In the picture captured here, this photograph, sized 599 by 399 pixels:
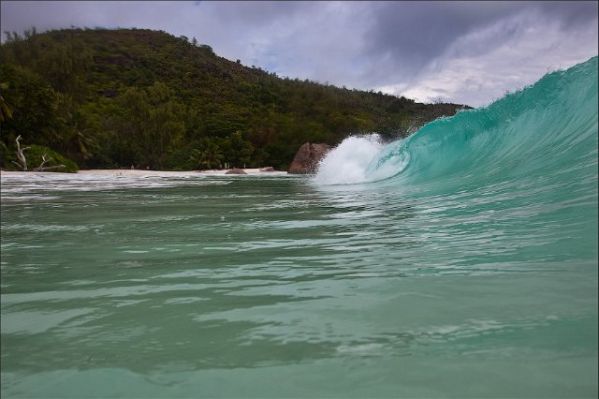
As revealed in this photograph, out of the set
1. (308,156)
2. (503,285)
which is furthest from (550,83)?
(308,156)

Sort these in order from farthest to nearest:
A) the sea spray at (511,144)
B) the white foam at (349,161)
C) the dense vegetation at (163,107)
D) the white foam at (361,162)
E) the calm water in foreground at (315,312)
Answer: the dense vegetation at (163,107)
the white foam at (349,161)
the white foam at (361,162)
the sea spray at (511,144)
the calm water in foreground at (315,312)

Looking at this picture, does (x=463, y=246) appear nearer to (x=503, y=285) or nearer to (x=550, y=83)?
(x=503, y=285)

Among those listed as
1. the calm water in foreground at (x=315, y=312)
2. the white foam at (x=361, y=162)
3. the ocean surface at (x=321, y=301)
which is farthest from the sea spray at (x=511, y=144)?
the calm water in foreground at (x=315, y=312)

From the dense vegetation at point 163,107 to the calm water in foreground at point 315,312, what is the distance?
14057mm

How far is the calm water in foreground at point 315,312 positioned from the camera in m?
1.81

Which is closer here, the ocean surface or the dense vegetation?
the ocean surface

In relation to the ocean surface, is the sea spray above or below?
above

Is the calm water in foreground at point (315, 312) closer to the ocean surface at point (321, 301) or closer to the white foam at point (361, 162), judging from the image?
the ocean surface at point (321, 301)

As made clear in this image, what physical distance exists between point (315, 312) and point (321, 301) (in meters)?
0.17

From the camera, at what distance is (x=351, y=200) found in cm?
806

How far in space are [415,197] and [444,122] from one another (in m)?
6.58

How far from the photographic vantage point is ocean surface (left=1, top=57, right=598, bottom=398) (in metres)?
1.82

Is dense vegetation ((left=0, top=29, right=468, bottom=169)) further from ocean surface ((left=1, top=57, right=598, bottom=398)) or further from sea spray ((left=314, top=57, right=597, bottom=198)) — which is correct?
ocean surface ((left=1, top=57, right=598, bottom=398))

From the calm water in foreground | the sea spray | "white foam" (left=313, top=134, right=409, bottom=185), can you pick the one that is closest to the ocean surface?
the calm water in foreground
